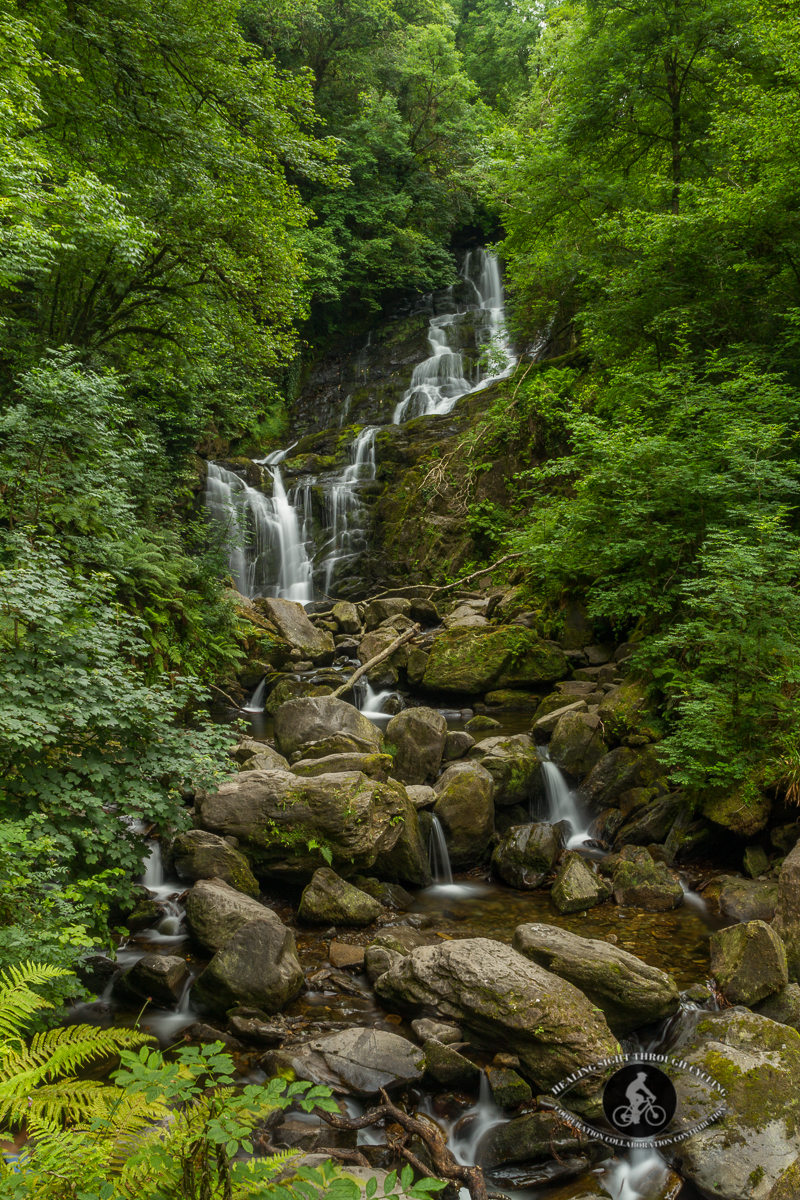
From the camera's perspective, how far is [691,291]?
959cm

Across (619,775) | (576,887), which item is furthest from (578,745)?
(576,887)

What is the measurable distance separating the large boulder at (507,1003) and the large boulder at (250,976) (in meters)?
0.71

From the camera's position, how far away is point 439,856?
6863 millimetres

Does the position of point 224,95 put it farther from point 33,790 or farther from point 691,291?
point 33,790

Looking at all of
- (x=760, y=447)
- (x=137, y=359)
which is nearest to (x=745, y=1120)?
(x=760, y=447)

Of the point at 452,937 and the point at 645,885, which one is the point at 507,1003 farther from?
the point at 645,885

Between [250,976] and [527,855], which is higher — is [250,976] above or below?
above

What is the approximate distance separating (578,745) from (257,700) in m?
5.99

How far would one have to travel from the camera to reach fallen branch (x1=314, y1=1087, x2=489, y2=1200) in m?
3.35

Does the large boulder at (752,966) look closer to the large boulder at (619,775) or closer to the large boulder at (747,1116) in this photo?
the large boulder at (747,1116)

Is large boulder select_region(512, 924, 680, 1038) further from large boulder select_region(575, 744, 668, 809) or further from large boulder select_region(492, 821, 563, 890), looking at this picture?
large boulder select_region(575, 744, 668, 809)

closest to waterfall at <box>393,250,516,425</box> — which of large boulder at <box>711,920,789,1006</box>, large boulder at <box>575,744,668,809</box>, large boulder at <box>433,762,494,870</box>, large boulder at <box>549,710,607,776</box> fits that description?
large boulder at <box>549,710,607,776</box>

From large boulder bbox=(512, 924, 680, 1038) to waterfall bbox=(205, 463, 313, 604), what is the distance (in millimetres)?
13494

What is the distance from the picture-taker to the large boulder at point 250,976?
449cm
